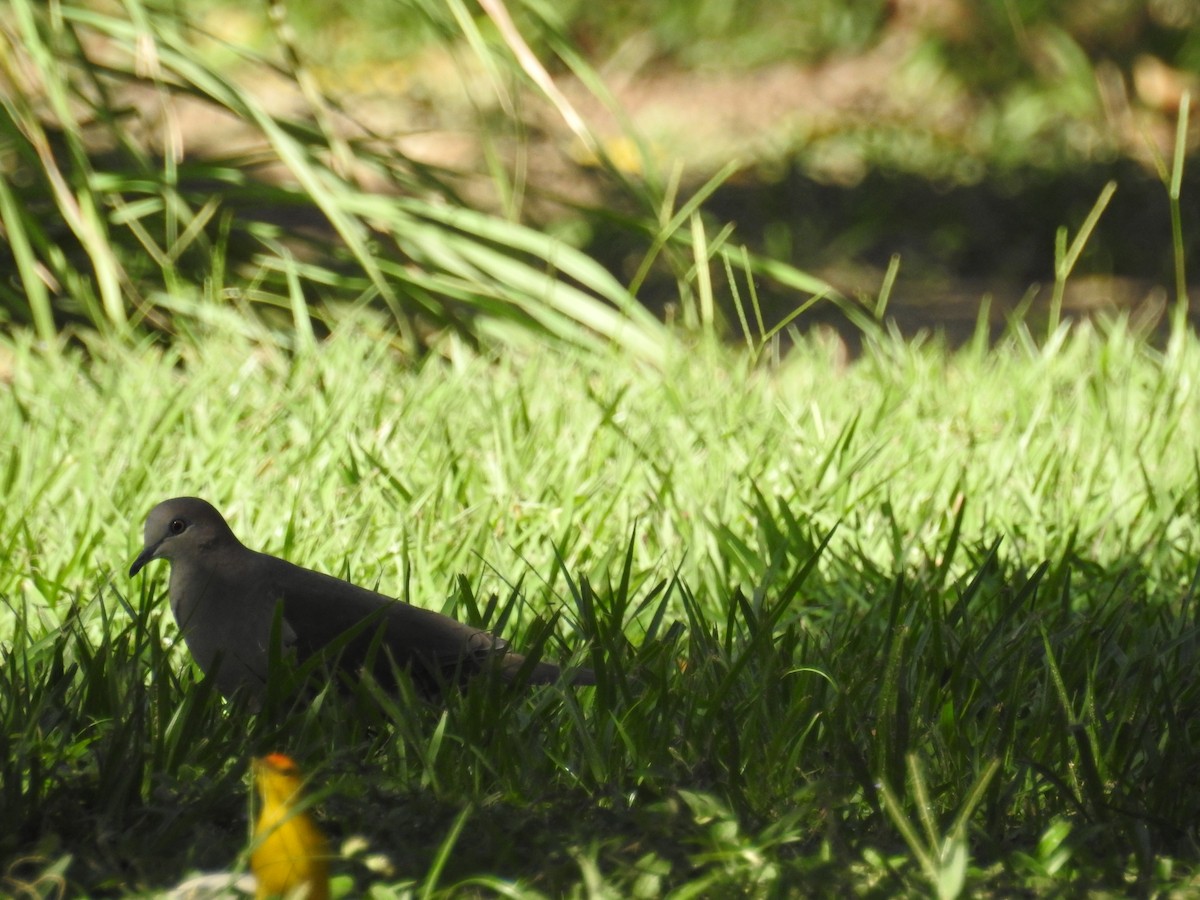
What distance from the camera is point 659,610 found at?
2211mm

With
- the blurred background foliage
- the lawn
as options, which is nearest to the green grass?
the lawn

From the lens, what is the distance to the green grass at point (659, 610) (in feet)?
5.51

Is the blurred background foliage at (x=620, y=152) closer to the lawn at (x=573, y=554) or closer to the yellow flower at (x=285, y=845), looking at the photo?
the lawn at (x=573, y=554)

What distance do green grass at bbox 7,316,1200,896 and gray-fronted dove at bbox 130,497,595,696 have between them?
0.06 m

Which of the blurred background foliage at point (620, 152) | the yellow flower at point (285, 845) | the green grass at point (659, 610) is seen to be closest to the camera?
the yellow flower at point (285, 845)

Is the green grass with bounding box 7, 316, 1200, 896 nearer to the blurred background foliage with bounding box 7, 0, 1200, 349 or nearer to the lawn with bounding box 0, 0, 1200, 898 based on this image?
the lawn with bounding box 0, 0, 1200, 898

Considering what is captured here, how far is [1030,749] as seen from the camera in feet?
6.49

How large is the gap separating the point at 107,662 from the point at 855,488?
1.62 metres

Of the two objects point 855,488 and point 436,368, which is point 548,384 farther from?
point 855,488

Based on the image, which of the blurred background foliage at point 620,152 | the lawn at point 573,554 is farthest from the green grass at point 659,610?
the blurred background foliage at point 620,152

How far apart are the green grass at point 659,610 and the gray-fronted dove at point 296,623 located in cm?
6

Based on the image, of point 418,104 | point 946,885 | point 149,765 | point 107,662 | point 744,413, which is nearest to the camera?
point 946,885

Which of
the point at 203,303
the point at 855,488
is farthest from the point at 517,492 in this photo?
the point at 203,303

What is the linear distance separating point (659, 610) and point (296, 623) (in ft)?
1.61
